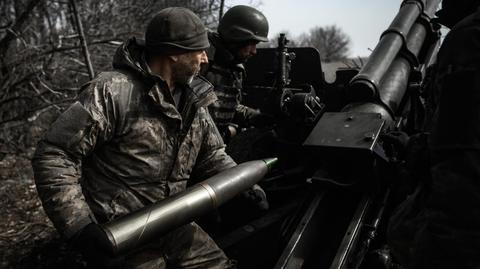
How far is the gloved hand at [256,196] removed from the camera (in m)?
3.22

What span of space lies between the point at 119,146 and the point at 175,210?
0.53 metres

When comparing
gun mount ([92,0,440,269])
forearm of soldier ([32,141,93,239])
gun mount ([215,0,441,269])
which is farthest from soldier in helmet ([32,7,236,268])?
gun mount ([215,0,441,269])

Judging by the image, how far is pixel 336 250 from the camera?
3068 millimetres

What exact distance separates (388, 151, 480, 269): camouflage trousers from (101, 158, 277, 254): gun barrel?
1259 millimetres

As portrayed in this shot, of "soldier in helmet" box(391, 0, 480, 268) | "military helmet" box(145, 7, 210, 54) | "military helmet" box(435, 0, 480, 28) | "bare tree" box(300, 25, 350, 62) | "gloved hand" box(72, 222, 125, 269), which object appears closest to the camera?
"soldier in helmet" box(391, 0, 480, 268)

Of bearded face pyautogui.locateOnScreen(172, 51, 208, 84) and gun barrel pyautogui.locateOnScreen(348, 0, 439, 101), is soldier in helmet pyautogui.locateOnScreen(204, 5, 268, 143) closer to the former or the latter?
gun barrel pyautogui.locateOnScreen(348, 0, 439, 101)

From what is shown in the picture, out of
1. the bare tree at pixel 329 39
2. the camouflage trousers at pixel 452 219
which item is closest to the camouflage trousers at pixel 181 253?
the camouflage trousers at pixel 452 219

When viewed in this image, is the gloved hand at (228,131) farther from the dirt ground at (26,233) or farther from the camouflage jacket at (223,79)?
the dirt ground at (26,233)

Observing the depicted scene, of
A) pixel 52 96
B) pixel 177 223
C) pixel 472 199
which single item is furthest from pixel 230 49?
pixel 52 96

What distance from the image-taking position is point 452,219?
145cm

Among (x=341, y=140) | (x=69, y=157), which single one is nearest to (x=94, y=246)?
(x=69, y=157)

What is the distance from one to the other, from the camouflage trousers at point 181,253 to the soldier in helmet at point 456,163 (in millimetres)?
1665

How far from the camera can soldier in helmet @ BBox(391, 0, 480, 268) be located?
1.42 m

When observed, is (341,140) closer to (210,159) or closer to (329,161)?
(329,161)
